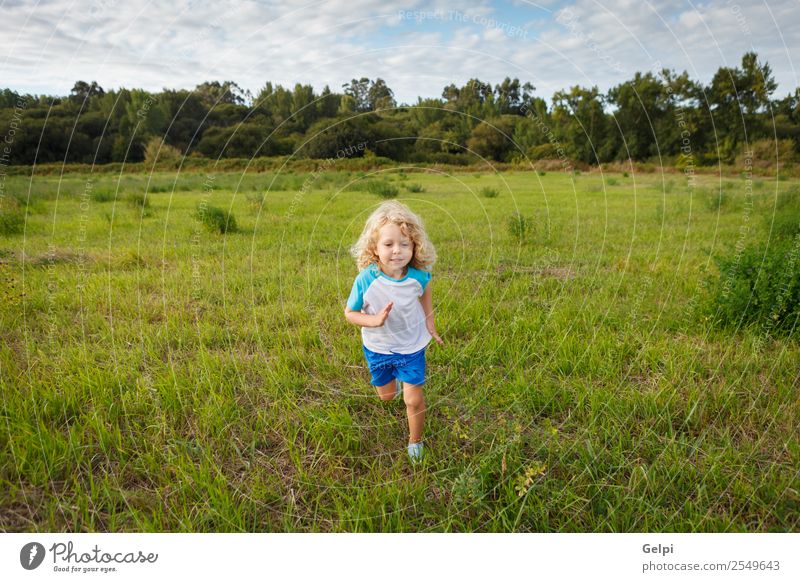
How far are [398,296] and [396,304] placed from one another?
0.18ft

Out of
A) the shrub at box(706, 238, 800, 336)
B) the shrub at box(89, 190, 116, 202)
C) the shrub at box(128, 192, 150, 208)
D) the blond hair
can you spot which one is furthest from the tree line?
the shrub at box(89, 190, 116, 202)

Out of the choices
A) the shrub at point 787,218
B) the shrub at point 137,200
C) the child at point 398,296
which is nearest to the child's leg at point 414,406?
the child at point 398,296

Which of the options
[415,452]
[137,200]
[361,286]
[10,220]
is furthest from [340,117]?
[137,200]

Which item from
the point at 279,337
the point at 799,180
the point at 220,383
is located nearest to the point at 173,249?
the point at 279,337

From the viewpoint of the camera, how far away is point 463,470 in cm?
306

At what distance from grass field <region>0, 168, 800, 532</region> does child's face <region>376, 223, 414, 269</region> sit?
4.36 feet

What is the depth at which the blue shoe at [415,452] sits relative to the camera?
313cm

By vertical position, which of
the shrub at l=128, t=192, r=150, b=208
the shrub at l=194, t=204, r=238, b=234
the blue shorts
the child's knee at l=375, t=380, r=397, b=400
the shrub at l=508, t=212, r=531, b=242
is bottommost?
the child's knee at l=375, t=380, r=397, b=400

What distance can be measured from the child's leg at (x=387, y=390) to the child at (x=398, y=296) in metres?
0.39

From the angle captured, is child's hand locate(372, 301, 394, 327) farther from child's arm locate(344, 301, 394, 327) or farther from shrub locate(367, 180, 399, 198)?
A: shrub locate(367, 180, 399, 198)

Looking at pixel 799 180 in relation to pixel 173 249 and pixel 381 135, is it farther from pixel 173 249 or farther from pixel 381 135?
pixel 173 249

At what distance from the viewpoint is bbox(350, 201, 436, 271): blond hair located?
2.87m

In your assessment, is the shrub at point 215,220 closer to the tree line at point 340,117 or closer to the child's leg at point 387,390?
the tree line at point 340,117

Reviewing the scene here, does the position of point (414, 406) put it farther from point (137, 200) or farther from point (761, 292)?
point (137, 200)
